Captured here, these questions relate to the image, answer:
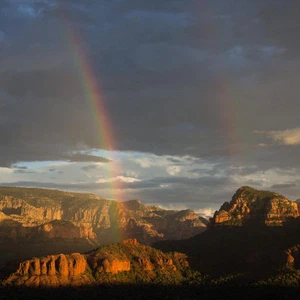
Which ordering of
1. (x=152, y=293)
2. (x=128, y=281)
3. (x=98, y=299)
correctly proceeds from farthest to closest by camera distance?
1. (x=128, y=281)
2. (x=152, y=293)
3. (x=98, y=299)

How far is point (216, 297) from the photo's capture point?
7126 inches

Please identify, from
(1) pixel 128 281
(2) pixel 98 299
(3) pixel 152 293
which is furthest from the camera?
(1) pixel 128 281

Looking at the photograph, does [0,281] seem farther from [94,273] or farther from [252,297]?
[252,297]

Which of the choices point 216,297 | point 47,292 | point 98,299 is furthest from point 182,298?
point 47,292

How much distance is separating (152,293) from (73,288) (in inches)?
924

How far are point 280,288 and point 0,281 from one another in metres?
81.2

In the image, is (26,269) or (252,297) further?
(26,269)

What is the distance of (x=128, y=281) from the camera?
19975 centimetres

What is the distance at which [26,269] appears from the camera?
186 metres

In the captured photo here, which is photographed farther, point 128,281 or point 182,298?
point 128,281

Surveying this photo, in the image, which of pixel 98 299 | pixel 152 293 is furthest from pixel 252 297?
pixel 98 299

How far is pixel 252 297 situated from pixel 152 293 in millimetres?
30157

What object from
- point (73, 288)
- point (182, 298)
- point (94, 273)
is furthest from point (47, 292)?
point (182, 298)

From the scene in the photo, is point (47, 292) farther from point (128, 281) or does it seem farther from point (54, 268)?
point (128, 281)
